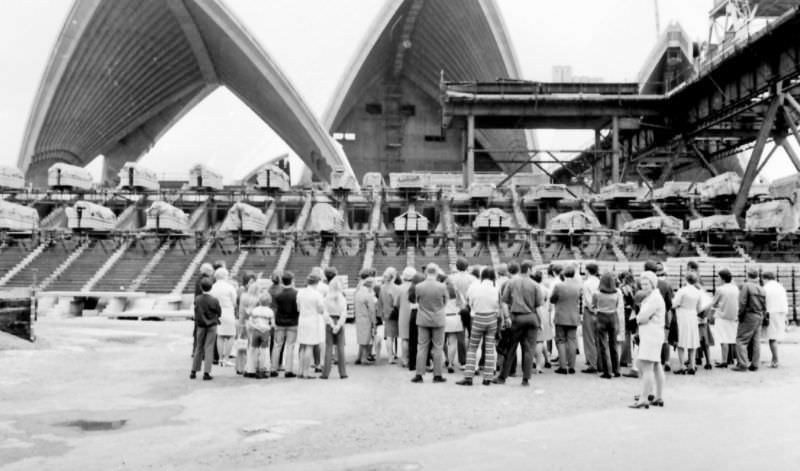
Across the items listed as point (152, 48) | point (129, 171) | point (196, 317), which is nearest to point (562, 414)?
point (196, 317)

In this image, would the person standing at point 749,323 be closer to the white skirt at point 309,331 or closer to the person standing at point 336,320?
the person standing at point 336,320

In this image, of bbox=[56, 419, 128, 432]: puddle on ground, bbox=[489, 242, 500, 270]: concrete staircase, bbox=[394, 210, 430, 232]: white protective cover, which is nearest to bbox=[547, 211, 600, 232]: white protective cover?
bbox=[489, 242, 500, 270]: concrete staircase

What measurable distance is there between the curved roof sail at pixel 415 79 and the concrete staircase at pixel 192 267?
854 inches

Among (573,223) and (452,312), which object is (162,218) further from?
(452,312)

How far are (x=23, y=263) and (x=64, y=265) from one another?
6.04 ft

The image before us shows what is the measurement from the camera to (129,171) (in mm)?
38875

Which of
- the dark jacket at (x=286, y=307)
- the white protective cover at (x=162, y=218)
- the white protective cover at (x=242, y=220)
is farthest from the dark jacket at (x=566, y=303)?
the white protective cover at (x=162, y=218)

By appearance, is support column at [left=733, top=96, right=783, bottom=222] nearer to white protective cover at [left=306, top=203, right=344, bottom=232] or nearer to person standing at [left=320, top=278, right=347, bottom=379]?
white protective cover at [left=306, top=203, right=344, bottom=232]

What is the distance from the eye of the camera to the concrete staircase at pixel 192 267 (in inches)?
1094

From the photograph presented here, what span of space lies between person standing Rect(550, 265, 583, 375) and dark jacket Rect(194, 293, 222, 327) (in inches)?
214

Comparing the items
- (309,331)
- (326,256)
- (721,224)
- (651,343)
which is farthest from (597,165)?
(651,343)

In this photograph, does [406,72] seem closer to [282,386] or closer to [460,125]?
[460,125]

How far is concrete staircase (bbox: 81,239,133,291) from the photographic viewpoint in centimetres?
2797

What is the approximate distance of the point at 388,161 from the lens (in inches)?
2522
